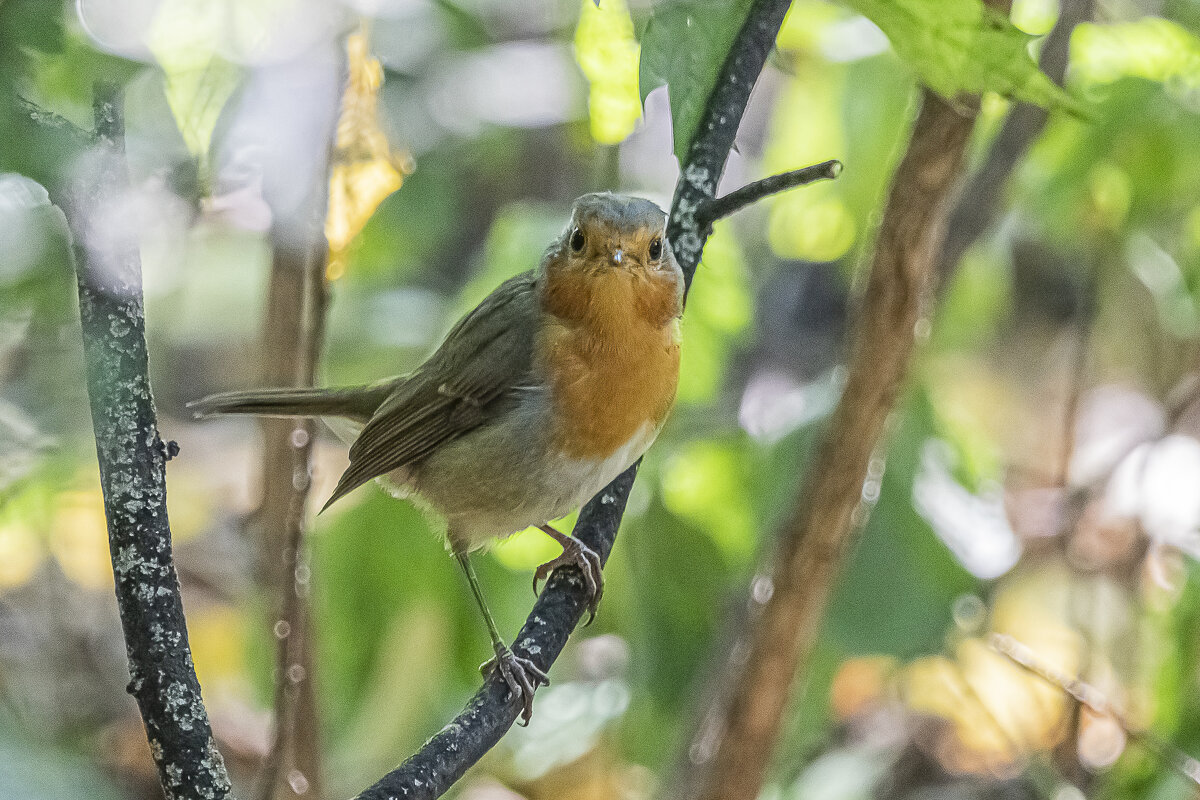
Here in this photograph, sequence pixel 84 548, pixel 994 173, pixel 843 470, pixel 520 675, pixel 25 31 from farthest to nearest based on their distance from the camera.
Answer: pixel 84 548, pixel 994 173, pixel 843 470, pixel 520 675, pixel 25 31

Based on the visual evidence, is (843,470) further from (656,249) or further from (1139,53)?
(1139,53)

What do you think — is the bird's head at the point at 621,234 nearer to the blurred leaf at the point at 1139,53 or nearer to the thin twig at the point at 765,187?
the thin twig at the point at 765,187

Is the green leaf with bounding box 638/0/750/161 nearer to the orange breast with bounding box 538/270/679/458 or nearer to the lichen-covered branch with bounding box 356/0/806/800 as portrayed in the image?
the lichen-covered branch with bounding box 356/0/806/800

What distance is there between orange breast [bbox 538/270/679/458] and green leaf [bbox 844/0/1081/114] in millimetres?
822

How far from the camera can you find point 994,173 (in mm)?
2949

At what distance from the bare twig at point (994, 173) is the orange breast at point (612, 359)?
118cm

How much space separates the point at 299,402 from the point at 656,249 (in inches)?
33.6

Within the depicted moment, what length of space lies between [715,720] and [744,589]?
1.62 feet

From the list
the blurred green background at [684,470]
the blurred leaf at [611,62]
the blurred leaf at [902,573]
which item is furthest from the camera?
the blurred leaf at [902,573]

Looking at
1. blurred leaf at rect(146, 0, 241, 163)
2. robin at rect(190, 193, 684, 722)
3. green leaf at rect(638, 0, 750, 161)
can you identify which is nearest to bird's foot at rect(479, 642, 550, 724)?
robin at rect(190, 193, 684, 722)

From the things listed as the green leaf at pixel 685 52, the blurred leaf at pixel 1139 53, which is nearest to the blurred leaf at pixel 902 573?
the blurred leaf at pixel 1139 53

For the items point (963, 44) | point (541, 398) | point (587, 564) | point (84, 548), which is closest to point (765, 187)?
point (963, 44)

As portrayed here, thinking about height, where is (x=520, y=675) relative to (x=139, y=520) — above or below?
below

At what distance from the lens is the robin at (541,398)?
2.04m
